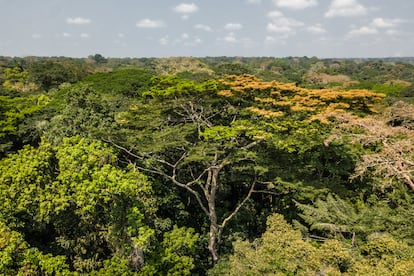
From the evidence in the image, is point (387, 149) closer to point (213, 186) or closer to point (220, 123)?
point (213, 186)

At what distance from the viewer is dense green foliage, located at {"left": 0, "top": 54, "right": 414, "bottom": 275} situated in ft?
24.5

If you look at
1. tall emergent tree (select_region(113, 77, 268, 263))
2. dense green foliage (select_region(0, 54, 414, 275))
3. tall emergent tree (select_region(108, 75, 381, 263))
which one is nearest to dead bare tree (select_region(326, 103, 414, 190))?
dense green foliage (select_region(0, 54, 414, 275))

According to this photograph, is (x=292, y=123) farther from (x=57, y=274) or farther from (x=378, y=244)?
(x=57, y=274)

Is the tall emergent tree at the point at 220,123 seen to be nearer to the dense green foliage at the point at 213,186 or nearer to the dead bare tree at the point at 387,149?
the dense green foliage at the point at 213,186

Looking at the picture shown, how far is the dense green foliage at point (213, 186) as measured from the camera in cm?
745

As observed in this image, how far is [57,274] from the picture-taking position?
289 inches

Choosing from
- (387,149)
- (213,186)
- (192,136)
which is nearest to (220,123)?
(192,136)

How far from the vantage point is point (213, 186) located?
1146cm

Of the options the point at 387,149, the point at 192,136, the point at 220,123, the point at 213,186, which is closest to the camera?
the point at 387,149

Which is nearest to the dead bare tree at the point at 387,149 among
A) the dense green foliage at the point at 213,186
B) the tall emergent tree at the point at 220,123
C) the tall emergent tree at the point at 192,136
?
the dense green foliage at the point at 213,186

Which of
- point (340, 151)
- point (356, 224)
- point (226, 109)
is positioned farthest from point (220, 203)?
point (356, 224)

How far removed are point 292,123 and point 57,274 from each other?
7.47 m

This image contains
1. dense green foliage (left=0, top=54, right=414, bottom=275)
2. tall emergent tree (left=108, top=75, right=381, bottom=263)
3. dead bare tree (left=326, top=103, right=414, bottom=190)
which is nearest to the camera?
dense green foliage (left=0, top=54, right=414, bottom=275)

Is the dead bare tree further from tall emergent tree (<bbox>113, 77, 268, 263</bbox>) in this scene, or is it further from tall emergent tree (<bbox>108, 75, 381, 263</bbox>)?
tall emergent tree (<bbox>113, 77, 268, 263</bbox>)
